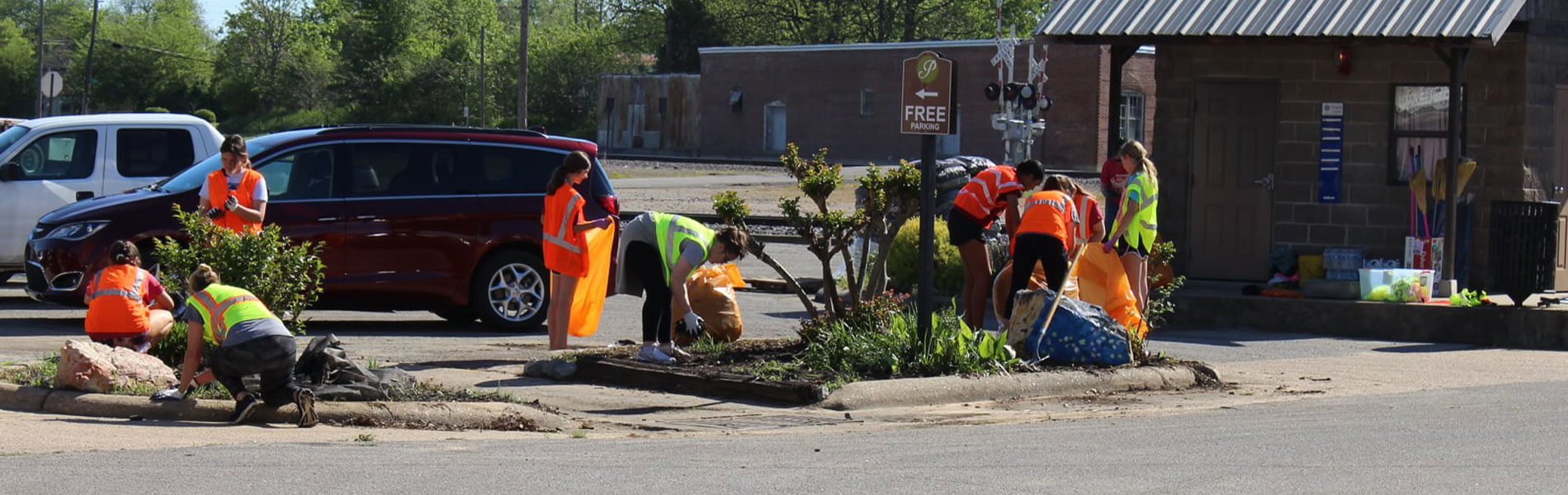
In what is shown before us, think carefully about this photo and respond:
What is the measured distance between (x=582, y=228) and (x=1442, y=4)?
7.86 metres

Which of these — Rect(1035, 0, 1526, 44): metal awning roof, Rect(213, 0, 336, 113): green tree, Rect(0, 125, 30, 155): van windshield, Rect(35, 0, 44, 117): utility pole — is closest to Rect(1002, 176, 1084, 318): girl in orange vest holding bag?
Rect(1035, 0, 1526, 44): metal awning roof

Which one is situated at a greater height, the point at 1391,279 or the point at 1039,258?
the point at 1039,258

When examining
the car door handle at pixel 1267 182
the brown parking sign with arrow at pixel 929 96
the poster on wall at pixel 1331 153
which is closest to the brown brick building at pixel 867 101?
the car door handle at pixel 1267 182

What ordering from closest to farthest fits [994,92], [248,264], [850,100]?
[248,264] < [994,92] < [850,100]

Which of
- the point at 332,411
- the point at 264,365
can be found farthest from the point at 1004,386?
the point at 264,365

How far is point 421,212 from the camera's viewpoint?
47.1 feet

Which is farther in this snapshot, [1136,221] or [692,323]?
[1136,221]

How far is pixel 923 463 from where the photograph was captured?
26.5 feet

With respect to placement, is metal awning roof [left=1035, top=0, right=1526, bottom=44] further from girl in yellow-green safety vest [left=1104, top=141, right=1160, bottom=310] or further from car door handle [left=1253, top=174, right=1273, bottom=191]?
girl in yellow-green safety vest [left=1104, top=141, right=1160, bottom=310]

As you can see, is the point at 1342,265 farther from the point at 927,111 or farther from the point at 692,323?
the point at 692,323

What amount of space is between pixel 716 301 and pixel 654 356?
1.35m

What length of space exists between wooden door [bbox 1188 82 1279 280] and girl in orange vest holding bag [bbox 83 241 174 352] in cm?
1010

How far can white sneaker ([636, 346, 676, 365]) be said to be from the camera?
11.5 m

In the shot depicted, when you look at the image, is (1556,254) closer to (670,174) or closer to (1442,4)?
(1442,4)
